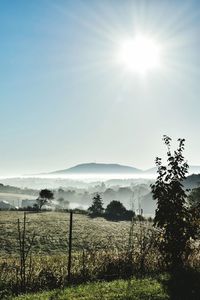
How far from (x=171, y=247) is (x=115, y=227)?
45.3 metres

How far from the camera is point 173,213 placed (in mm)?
17031

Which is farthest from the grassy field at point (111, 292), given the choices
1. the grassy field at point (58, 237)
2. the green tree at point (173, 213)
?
the grassy field at point (58, 237)

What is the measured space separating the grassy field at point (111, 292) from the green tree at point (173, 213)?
2.64 meters

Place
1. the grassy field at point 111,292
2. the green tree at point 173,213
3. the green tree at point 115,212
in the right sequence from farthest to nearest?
1. the green tree at point 115,212
2. the green tree at point 173,213
3. the grassy field at point 111,292

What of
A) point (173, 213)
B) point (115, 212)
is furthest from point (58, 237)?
point (115, 212)

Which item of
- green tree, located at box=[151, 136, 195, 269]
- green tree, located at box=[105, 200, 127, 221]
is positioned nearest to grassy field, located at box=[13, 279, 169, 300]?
green tree, located at box=[151, 136, 195, 269]

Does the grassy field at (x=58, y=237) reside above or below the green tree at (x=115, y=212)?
below

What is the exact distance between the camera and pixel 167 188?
1748 centimetres

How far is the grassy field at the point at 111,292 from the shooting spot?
12.9m

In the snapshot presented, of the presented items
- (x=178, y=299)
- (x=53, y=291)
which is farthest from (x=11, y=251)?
(x=178, y=299)

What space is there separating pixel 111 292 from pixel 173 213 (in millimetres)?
4802

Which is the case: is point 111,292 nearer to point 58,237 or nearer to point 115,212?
point 58,237

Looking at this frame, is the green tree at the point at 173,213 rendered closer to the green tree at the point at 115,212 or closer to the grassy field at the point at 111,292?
the grassy field at the point at 111,292

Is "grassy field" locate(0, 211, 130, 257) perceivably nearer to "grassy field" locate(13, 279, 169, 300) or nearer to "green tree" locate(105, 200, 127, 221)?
"grassy field" locate(13, 279, 169, 300)
